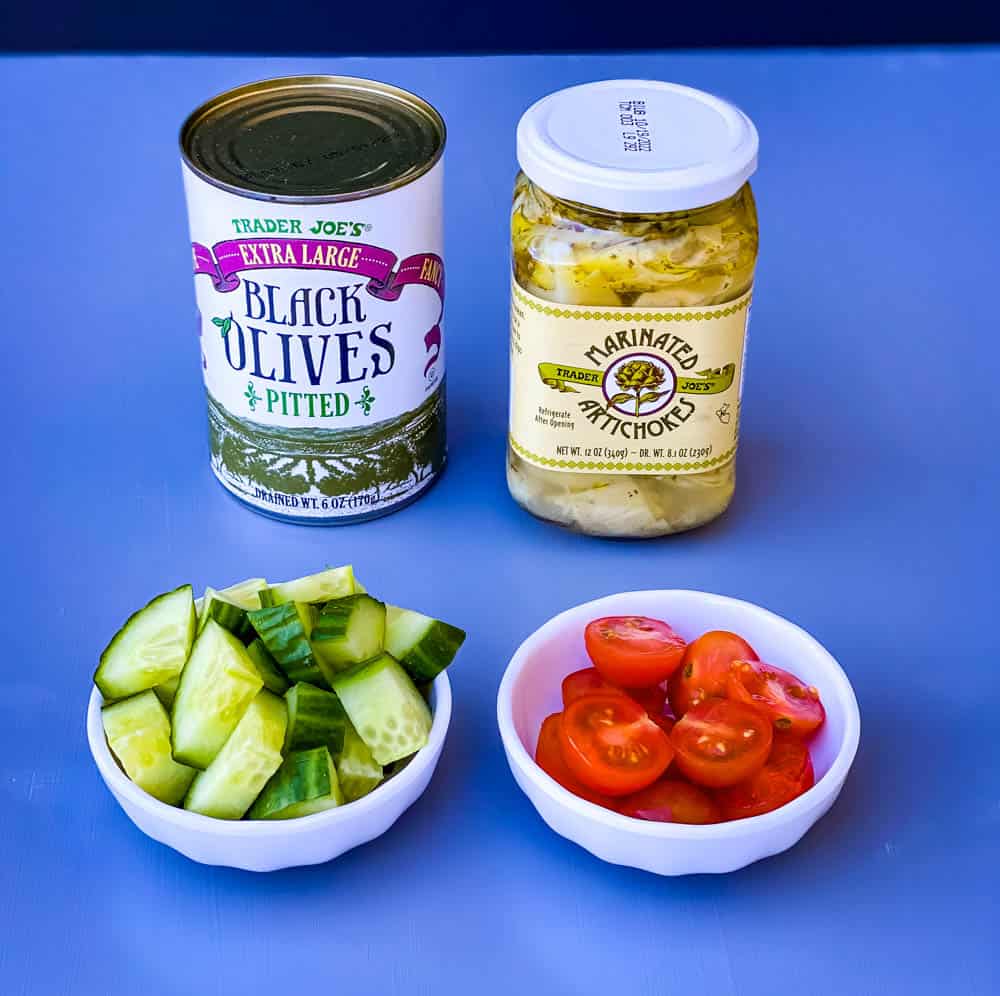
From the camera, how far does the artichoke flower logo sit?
157 centimetres

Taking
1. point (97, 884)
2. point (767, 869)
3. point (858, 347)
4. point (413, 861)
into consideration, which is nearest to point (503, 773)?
point (413, 861)

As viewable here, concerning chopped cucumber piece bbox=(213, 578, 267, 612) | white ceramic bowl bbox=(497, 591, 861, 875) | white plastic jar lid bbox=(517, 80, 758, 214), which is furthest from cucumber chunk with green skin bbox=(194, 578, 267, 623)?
white plastic jar lid bbox=(517, 80, 758, 214)

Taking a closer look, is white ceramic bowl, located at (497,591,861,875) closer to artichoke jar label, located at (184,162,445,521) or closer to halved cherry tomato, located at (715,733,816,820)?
halved cherry tomato, located at (715,733,816,820)

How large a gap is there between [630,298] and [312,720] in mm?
499

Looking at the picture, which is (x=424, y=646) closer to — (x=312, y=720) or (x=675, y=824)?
(x=312, y=720)

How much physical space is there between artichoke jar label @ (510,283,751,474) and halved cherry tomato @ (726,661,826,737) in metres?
0.30

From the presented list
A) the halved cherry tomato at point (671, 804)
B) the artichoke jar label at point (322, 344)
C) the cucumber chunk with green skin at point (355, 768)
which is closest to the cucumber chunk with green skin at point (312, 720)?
the cucumber chunk with green skin at point (355, 768)

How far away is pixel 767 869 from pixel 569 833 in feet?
0.57

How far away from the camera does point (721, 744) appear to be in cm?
129

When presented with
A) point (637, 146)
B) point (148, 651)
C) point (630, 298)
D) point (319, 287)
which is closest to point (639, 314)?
point (630, 298)

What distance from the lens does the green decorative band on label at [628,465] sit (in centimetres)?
163

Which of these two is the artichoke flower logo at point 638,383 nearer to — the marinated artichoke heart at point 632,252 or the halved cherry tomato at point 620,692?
the marinated artichoke heart at point 632,252

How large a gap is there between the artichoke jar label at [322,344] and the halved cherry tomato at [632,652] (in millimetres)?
369

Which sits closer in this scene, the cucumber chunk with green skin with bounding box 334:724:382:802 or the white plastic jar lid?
the cucumber chunk with green skin with bounding box 334:724:382:802
